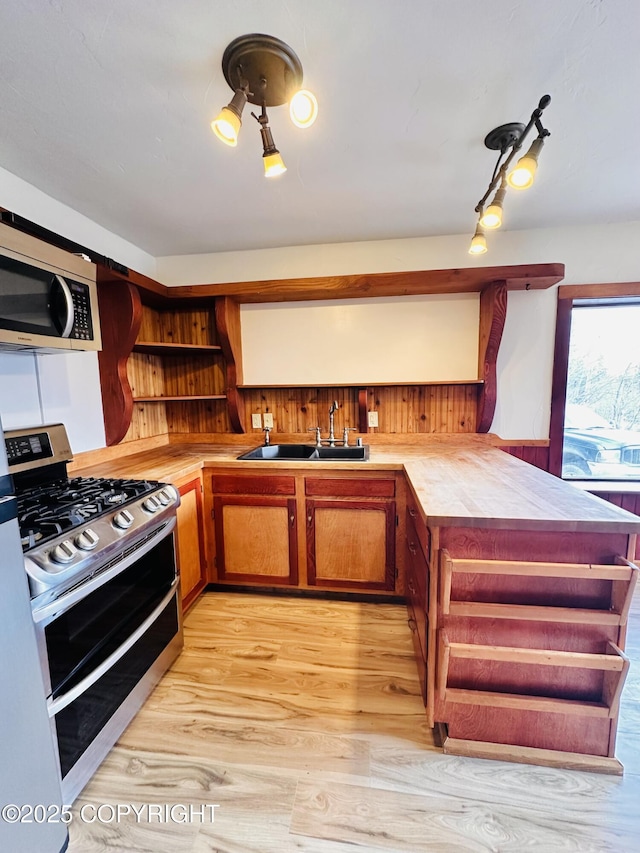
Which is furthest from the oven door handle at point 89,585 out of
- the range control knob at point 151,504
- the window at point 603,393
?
the window at point 603,393

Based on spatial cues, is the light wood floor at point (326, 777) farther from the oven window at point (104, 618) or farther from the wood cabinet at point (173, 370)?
the wood cabinet at point (173, 370)

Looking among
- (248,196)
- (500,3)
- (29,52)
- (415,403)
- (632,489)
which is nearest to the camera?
(500,3)

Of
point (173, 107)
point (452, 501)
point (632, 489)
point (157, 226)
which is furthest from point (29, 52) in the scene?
point (632, 489)

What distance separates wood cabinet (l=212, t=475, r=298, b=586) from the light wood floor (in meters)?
0.55

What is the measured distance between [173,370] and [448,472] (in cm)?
222

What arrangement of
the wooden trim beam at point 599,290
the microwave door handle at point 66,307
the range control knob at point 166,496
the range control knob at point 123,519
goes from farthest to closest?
the wooden trim beam at point 599,290 < the range control knob at point 166,496 < the microwave door handle at point 66,307 < the range control knob at point 123,519

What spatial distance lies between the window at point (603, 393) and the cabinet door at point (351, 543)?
1.52 meters

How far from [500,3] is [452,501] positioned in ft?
4.96

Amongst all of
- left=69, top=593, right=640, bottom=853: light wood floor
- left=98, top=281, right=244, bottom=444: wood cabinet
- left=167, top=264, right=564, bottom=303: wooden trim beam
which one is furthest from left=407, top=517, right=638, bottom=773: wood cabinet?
left=98, top=281, right=244, bottom=444: wood cabinet

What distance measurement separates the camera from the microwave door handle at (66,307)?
1430 mm

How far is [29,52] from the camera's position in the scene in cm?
108

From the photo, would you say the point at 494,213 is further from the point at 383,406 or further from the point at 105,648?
the point at 105,648

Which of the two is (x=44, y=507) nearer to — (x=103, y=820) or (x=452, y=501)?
(x=103, y=820)

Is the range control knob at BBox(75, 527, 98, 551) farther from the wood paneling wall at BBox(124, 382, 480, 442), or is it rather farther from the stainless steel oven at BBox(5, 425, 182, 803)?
the wood paneling wall at BBox(124, 382, 480, 442)
